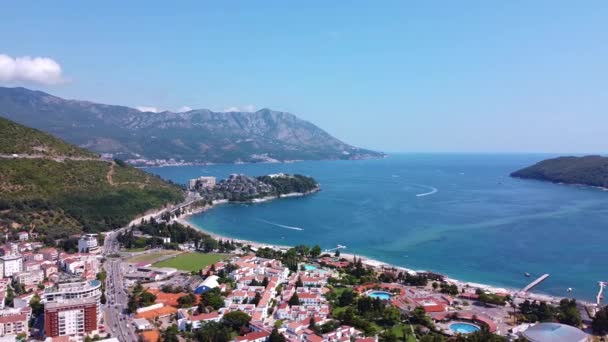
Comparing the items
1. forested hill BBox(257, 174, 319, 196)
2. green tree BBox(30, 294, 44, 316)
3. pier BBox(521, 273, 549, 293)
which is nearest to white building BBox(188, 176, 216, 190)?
forested hill BBox(257, 174, 319, 196)

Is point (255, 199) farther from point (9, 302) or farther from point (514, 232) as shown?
point (9, 302)

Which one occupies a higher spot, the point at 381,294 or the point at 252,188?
the point at 252,188

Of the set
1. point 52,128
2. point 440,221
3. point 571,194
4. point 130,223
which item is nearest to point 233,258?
point 130,223

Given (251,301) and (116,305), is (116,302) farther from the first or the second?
(251,301)

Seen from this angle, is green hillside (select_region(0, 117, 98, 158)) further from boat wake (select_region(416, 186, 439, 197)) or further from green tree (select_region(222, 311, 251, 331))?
boat wake (select_region(416, 186, 439, 197))

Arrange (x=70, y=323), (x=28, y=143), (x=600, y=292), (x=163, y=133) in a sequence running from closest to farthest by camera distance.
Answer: (x=70, y=323) < (x=600, y=292) < (x=28, y=143) < (x=163, y=133)

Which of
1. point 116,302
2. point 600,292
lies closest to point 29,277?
point 116,302
